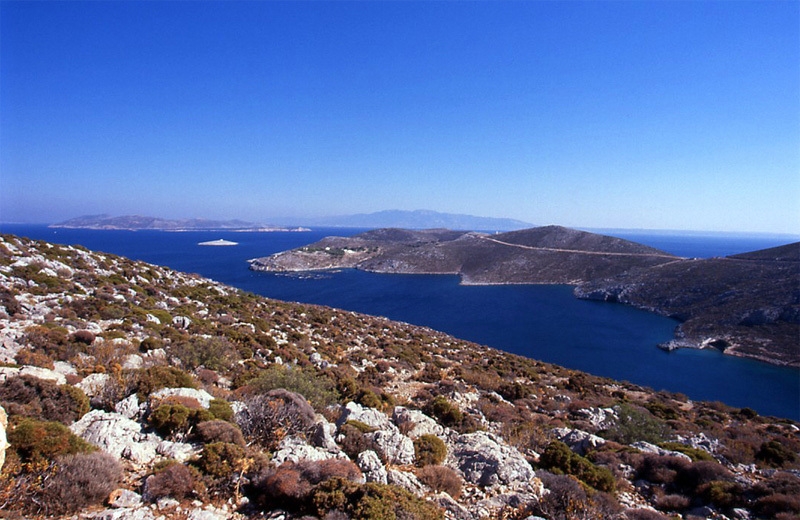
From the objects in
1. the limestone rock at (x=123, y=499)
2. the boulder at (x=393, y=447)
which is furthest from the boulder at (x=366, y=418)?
the limestone rock at (x=123, y=499)

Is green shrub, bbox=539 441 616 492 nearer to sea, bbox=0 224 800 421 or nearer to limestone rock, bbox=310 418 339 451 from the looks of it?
limestone rock, bbox=310 418 339 451

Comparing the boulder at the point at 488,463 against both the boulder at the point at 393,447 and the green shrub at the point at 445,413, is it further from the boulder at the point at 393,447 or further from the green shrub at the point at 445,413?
the green shrub at the point at 445,413

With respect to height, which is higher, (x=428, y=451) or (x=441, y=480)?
(x=441, y=480)

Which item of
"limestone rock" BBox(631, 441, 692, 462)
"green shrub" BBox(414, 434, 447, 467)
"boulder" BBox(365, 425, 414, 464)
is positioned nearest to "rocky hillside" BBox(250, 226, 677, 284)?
"limestone rock" BBox(631, 441, 692, 462)

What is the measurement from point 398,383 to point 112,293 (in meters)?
15.4

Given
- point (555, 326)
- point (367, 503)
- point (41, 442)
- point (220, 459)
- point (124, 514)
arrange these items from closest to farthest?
point (124, 514) → point (367, 503) → point (41, 442) → point (220, 459) → point (555, 326)

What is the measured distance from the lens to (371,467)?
6520 mm

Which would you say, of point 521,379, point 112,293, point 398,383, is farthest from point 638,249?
point 112,293

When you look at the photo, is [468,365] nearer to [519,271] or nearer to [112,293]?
[112,293]

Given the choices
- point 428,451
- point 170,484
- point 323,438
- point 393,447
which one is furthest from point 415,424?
point 170,484

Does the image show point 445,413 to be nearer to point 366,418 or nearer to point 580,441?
point 366,418

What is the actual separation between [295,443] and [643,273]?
3921 inches

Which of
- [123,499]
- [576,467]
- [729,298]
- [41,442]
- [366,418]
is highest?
[41,442]

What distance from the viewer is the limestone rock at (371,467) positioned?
249 inches
